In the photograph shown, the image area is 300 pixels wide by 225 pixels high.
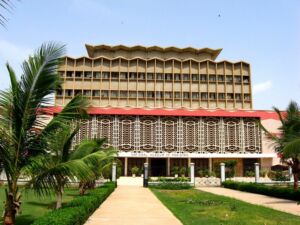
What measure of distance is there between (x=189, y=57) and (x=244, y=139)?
2616cm

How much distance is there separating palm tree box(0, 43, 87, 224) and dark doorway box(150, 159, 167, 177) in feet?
131

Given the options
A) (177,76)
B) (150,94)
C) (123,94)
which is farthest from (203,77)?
(123,94)

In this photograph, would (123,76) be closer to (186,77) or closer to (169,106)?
(169,106)

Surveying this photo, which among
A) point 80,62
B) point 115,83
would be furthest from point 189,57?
point 80,62

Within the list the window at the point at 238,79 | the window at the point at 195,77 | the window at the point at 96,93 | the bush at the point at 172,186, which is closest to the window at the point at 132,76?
the window at the point at 96,93

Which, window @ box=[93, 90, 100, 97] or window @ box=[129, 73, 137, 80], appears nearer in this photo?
window @ box=[93, 90, 100, 97]

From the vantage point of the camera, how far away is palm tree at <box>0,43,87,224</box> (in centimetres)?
826

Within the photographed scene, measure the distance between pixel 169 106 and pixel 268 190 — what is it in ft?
130

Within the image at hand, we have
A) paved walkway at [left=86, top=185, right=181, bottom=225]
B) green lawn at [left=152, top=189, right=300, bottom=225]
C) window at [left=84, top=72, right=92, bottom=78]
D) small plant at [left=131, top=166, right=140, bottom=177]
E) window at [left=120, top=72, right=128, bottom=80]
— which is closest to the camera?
paved walkway at [left=86, top=185, right=181, bottom=225]

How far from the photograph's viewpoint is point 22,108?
27.7 feet

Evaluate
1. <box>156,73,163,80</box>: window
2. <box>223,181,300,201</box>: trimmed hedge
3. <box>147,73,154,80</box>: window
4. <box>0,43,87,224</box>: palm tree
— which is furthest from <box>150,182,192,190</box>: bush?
<box>156,73,163,80</box>: window

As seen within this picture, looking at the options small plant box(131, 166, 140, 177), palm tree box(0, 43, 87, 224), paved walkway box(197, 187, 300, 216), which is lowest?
paved walkway box(197, 187, 300, 216)

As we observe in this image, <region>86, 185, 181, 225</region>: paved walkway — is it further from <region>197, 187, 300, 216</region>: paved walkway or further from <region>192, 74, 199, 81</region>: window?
<region>192, 74, 199, 81</region>: window

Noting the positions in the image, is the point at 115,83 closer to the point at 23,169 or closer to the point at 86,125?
the point at 86,125
